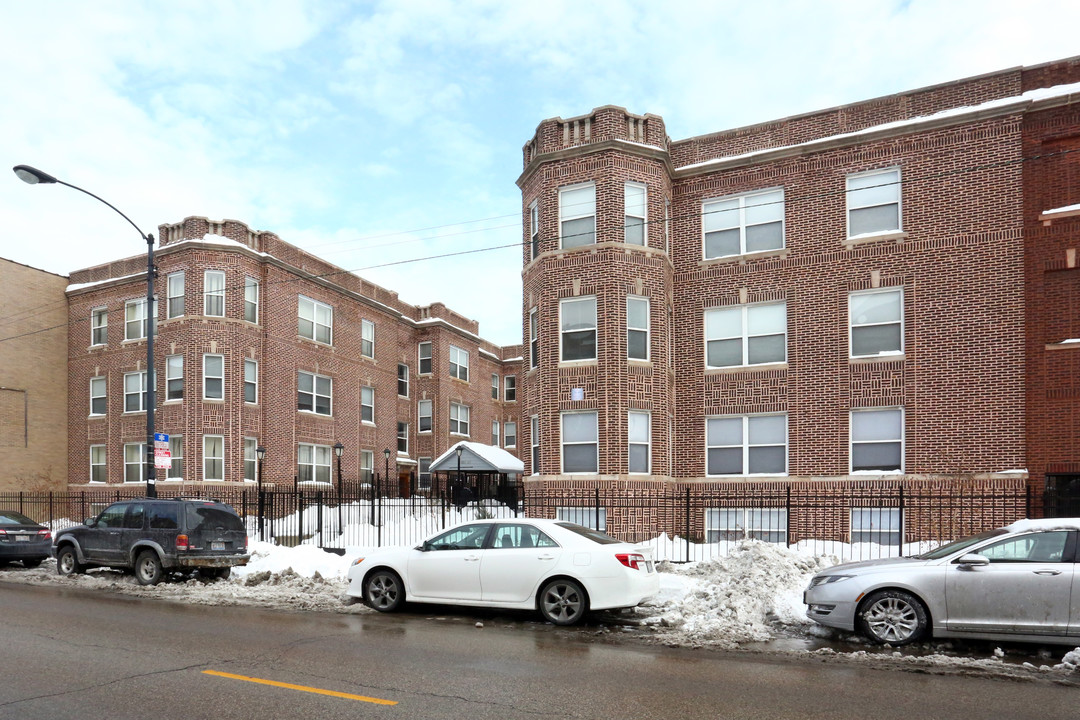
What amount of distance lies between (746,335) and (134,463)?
22903 millimetres

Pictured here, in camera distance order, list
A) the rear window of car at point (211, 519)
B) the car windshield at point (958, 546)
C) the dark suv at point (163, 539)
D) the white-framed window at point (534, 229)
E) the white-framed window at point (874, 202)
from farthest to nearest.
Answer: the white-framed window at point (534, 229) < the white-framed window at point (874, 202) < the rear window of car at point (211, 519) < the dark suv at point (163, 539) < the car windshield at point (958, 546)

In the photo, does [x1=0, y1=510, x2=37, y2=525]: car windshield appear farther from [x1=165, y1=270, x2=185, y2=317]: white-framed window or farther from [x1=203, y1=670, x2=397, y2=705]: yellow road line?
[x1=203, y1=670, x2=397, y2=705]: yellow road line

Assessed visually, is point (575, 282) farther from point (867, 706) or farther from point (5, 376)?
point (5, 376)

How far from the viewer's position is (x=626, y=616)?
11.6m

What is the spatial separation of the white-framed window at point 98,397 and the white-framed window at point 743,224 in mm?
23968

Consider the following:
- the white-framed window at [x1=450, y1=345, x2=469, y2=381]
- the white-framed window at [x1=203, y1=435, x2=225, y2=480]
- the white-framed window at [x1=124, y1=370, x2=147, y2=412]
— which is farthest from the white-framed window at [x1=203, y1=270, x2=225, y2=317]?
the white-framed window at [x1=450, y1=345, x2=469, y2=381]

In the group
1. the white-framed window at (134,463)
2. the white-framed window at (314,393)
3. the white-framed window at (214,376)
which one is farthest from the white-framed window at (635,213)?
the white-framed window at (134,463)

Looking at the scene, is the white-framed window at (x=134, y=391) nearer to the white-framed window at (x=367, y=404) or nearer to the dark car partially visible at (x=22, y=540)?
the white-framed window at (x=367, y=404)

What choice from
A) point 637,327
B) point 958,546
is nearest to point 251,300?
point 637,327

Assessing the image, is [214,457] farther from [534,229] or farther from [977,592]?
[977,592]

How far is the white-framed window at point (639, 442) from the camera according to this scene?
21422mm

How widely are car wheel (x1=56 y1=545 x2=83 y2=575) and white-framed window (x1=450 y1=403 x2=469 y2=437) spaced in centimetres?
2576

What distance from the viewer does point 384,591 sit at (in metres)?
12.0

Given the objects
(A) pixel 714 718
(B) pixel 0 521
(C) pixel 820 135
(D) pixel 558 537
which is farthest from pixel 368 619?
(C) pixel 820 135
